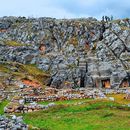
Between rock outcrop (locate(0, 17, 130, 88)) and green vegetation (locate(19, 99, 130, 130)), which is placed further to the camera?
rock outcrop (locate(0, 17, 130, 88))

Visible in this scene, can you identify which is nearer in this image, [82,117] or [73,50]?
[82,117]

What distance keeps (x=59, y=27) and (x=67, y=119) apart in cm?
14485

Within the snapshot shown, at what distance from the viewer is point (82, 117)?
108ft

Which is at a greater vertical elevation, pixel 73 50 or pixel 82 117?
pixel 73 50

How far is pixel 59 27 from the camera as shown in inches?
6890

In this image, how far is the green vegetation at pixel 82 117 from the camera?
28.6m

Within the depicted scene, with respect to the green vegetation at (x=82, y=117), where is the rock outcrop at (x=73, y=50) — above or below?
above

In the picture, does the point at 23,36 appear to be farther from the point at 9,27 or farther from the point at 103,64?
the point at 103,64

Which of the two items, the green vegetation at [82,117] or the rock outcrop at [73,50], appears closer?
the green vegetation at [82,117]

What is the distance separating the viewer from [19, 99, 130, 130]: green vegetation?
28.6m

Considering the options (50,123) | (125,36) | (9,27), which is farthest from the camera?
(9,27)

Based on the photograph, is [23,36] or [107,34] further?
[23,36]

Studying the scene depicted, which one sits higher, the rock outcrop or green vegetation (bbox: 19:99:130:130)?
the rock outcrop

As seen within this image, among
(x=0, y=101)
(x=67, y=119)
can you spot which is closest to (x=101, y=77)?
(x=0, y=101)
